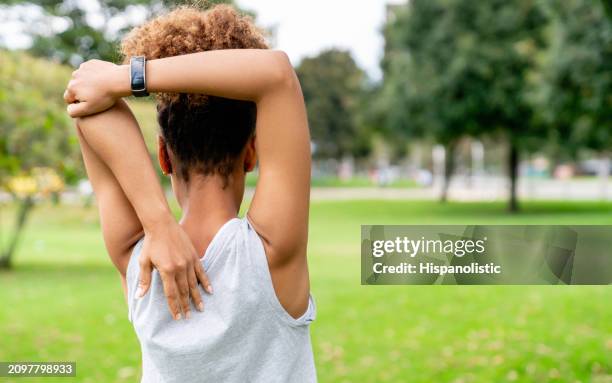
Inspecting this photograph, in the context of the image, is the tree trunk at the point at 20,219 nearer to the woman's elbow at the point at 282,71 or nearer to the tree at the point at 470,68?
the woman's elbow at the point at 282,71

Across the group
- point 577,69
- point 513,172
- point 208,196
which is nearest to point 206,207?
point 208,196

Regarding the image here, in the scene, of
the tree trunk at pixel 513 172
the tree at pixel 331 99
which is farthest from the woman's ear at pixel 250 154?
the tree at pixel 331 99

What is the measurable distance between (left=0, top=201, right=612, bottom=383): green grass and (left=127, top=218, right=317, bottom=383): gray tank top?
Result: 4.96 metres

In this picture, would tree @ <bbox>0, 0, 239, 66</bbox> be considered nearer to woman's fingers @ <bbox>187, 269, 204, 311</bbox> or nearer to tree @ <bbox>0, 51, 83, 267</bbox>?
tree @ <bbox>0, 51, 83, 267</bbox>

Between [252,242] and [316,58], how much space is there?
1939 inches

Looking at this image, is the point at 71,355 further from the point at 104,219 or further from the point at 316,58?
the point at 316,58

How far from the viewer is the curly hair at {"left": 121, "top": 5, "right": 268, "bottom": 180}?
1.26 metres

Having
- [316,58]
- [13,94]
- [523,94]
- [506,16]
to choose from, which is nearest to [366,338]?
[13,94]

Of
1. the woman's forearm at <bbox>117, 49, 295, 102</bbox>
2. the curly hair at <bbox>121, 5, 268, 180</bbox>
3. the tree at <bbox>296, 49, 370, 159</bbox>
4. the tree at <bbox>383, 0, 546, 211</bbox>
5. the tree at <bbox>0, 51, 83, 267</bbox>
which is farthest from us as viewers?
the tree at <bbox>296, 49, 370, 159</bbox>

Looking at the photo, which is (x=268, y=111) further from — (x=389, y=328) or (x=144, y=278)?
(x=389, y=328)

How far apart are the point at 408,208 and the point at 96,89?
27.8 metres

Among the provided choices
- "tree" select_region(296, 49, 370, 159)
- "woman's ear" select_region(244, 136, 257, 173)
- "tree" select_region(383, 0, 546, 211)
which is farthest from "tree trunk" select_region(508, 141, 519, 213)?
"woman's ear" select_region(244, 136, 257, 173)

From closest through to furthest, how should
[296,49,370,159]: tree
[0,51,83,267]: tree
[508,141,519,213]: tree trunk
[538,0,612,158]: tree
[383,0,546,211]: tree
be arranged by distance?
[0,51,83,267]: tree < [538,0,612,158]: tree < [383,0,546,211]: tree < [508,141,519,213]: tree trunk < [296,49,370,159]: tree

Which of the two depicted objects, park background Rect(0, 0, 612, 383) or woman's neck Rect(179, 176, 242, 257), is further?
park background Rect(0, 0, 612, 383)
